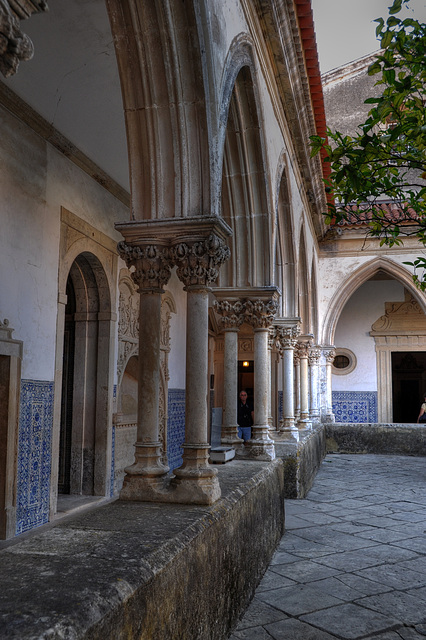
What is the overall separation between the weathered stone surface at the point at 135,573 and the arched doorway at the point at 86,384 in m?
3.13

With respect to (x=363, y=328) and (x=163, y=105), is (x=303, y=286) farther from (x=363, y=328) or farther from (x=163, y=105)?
(x=163, y=105)

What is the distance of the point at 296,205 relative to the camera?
9.60 meters

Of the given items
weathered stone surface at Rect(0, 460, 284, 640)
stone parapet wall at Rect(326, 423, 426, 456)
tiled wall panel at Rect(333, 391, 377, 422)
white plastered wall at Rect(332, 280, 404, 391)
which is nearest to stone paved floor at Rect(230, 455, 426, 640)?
weathered stone surface at Rect(0, 460, 284, 640)

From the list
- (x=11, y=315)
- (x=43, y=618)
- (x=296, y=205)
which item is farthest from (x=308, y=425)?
(x=43, y=618)

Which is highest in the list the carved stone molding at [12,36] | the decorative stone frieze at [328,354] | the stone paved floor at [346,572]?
the decorative stone frieze at [328,354]

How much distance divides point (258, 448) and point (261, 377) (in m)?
0.78

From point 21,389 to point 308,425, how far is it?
657cm

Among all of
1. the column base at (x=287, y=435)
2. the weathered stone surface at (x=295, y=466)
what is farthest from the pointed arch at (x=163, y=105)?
the column base at (x=287, y=435)

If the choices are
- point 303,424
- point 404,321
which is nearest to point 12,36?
point 303,424

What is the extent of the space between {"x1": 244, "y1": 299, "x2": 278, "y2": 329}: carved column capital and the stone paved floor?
83.0 inches

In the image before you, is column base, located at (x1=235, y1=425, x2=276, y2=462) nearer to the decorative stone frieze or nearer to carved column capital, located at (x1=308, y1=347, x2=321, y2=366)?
carved column capital, located at (x1=308, y1=347, x2=321, y2=366)

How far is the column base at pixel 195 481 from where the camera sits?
3482 millimetres

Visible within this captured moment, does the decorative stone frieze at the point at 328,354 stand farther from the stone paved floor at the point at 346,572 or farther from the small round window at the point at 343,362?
the stone paved floor at the point at 346,572

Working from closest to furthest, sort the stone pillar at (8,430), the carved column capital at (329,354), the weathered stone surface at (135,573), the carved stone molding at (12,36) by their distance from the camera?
1. the carved stone molding at (12,36)
2. the weathered stone surface at (135,573)
3. the stone pillar at (8,430)
4. the carved column capital at (329,354)
